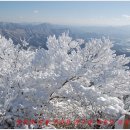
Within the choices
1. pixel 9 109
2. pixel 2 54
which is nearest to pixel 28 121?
pixel 9 109

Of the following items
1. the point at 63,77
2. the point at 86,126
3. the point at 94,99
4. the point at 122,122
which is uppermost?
the point at 63,77

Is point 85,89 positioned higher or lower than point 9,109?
higher

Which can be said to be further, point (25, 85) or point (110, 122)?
point (110, 122)

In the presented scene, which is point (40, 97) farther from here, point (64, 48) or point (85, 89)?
point (64, 48)

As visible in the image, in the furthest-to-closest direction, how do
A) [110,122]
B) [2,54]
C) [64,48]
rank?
[2,54]
[64,48]
[110,122]

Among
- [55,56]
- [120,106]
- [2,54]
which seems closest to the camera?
[120,106]

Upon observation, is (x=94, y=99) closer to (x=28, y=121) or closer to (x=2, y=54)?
(x=28, y=121)
